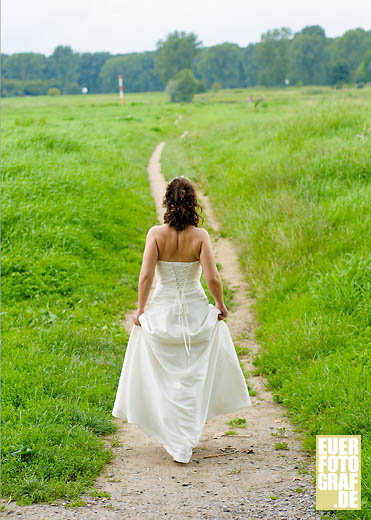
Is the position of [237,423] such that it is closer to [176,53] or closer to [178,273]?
[178,273]

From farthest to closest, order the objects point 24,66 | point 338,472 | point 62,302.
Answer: point 24,66
point 62,302
point 338,472

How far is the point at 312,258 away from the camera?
8.61m

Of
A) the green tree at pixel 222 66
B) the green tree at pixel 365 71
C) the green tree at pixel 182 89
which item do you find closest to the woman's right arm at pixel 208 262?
the green tree at pixel 182 89

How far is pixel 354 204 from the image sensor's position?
32.0 feet

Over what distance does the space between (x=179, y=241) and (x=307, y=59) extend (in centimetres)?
10871

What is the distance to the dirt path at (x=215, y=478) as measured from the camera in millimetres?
3996

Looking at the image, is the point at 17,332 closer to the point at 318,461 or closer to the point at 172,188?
the point at 172,188

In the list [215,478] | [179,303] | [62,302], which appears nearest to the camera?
[215,478]

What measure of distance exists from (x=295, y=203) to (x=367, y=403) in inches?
249

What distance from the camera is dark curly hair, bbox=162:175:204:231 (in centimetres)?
477

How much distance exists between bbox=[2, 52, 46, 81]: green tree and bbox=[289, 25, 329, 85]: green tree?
5084 centimetres

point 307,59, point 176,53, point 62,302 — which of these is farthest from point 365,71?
point 62,302

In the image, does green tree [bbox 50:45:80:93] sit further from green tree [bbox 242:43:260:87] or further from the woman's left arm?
the woman's left arm

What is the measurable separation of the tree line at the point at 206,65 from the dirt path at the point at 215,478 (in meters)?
84.3
